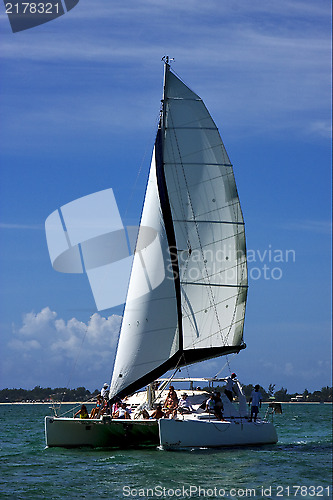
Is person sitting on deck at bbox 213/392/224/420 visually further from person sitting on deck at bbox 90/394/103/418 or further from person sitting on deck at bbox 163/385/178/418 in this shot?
person sitting on deck at bbox 90/394/103/418

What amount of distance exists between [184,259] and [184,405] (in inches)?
210

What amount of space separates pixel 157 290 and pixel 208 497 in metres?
10.6

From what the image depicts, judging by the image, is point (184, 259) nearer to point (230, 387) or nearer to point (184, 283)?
point (184, 283)

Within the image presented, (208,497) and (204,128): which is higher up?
(204,128)

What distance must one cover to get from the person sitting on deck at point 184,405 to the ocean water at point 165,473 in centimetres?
177

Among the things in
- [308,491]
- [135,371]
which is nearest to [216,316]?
[135,371]

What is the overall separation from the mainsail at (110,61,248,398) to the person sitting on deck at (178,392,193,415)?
119 cm

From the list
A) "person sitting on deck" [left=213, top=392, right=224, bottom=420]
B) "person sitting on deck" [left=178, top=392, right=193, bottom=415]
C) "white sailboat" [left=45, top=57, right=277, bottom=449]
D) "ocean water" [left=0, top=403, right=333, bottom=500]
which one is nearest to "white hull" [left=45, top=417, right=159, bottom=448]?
"white sailboat" [left=45, top=57, right=277, bottom=449]

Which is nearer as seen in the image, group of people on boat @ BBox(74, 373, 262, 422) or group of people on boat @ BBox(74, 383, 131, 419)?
group of people on boat @ BBox(74, 373, 262, 422)

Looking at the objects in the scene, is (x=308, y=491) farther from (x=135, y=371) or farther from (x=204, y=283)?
(x=204, y=283)

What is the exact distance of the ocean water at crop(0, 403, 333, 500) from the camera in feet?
62.8

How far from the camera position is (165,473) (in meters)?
21.6

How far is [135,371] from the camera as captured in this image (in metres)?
27.5

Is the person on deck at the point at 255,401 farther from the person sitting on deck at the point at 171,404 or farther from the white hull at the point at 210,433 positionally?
the person sitting on deck at the point at 171,404
